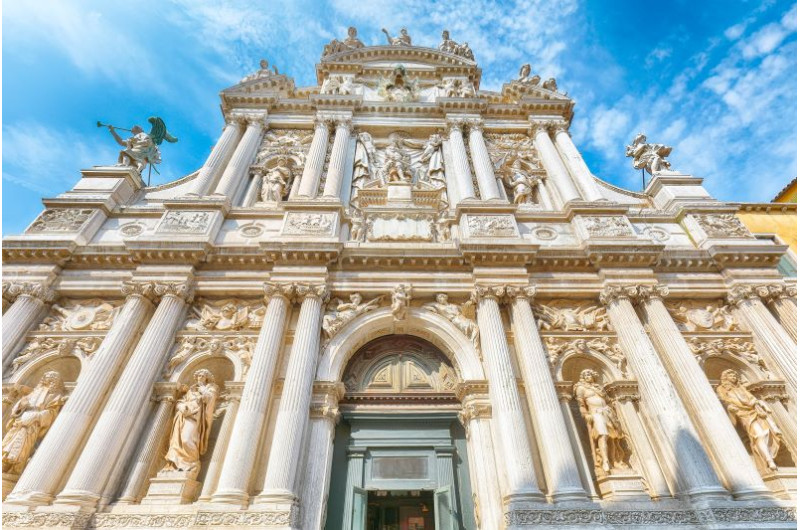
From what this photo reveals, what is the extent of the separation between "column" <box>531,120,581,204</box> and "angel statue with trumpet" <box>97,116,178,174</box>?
11.5 m

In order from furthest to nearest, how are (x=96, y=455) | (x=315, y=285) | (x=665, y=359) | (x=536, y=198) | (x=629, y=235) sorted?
(x=536, y=198) < (x=629, y=235) < (x=315, y=285) < (x=665, y=359) < (x=96, y=455)

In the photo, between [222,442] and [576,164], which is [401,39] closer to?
[576,164]

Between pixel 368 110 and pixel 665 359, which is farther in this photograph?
pixel 368 110

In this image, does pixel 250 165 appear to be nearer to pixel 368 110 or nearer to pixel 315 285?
pixel 368 110

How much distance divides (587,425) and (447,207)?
244 inches

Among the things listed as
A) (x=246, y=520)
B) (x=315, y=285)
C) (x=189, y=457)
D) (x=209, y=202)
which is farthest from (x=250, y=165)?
(x=246, y=520)

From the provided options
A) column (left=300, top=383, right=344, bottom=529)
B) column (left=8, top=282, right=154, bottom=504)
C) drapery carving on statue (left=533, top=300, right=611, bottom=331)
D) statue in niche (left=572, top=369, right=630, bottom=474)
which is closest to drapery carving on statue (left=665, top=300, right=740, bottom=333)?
drapery carving on statue (left=533, top=300, right=611, bottom=331)

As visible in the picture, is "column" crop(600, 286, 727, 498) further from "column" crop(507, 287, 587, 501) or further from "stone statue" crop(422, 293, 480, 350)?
"stone statue" crop(422, 293, 480, 350)

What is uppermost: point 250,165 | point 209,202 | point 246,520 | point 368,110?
point 368,110

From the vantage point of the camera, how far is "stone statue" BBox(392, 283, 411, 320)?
8.91 metres

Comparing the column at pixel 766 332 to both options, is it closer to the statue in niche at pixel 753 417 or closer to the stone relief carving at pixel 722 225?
the statue in niche at pixel 753 417

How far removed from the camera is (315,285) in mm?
8891

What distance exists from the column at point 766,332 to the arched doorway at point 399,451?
20.0 feet

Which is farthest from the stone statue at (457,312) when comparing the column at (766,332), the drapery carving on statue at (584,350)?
the column at (766,332)
